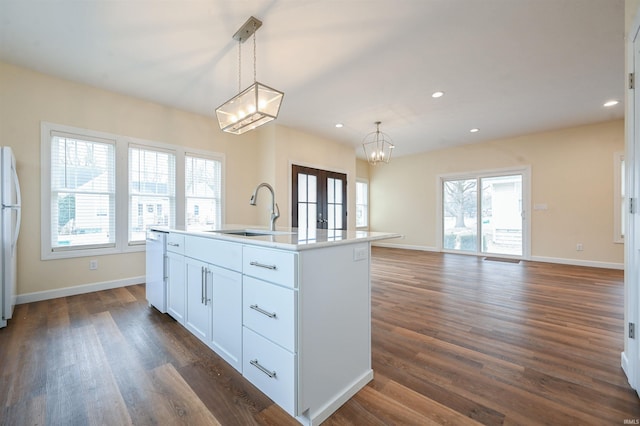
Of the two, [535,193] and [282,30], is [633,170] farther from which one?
[535,193]

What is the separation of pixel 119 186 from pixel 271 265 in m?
3.48

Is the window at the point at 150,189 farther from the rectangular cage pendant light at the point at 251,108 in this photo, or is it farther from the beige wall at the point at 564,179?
the beige wall at the point at 564,179

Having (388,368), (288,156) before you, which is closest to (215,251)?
(388,368)

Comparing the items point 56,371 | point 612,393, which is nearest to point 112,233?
point 56,371

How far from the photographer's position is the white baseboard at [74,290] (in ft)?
10.0

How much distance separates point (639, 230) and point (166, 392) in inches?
112

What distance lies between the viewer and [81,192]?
3.42 meters

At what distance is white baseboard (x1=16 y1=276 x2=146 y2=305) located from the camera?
3061mm

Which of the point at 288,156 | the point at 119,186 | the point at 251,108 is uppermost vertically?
the point at 288,156

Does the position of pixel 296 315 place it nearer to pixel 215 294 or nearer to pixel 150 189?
pixel 215 294

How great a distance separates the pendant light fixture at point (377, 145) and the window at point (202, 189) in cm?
278

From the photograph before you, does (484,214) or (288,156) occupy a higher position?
(288,156)

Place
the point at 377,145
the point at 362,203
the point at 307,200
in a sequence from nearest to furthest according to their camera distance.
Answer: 1. the point at 377,145
2. the point at 307,200
3. the point at 362,203

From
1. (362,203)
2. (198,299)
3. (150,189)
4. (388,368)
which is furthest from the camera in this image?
(362,203)
